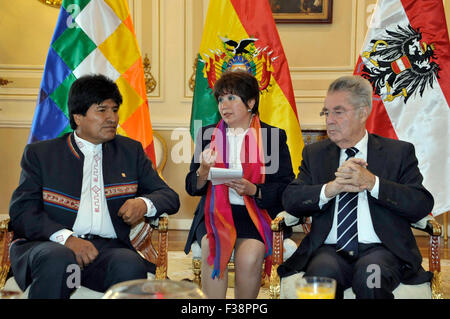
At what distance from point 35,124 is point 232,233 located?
1.67 m

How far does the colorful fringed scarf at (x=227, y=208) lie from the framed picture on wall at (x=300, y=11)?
9.10ft

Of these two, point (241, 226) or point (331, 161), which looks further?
point (241, 226)

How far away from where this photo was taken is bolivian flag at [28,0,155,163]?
367 centimetres

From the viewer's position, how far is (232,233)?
275cm

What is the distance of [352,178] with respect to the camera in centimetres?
226

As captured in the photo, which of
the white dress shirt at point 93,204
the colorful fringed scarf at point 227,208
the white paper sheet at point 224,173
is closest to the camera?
the white dress shirt at point 93,204

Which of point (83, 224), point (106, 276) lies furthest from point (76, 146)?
point (106, 276)

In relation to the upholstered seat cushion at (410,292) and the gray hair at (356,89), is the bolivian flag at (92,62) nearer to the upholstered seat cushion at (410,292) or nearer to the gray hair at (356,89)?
the gray hair at (356,89)

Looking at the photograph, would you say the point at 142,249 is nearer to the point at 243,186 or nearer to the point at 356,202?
the point at 243,186

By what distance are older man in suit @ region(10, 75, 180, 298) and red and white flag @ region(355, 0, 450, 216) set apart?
1.92 meters

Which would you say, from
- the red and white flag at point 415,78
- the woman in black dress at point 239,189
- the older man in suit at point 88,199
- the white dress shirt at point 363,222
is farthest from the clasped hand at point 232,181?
the red and white flag at point 415,78

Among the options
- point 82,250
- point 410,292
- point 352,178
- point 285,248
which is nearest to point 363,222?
point 352,178

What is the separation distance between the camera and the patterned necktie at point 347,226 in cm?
235

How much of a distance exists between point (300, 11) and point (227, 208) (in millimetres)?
3283
